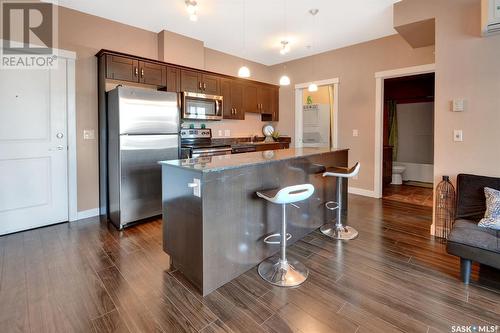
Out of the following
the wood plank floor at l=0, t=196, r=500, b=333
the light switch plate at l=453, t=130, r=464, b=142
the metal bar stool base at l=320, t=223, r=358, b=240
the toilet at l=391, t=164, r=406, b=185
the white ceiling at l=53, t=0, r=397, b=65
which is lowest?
the wood plank floor at l=0, t=196, r=500, b=333

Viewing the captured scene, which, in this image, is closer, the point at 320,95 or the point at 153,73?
the point at 153,73

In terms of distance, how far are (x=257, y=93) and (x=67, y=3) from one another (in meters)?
3.59

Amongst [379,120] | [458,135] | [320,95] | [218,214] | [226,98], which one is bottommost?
[218,214]

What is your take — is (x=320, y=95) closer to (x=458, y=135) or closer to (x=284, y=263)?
(x=458, y=135)

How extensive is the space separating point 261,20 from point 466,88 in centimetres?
Result: 282

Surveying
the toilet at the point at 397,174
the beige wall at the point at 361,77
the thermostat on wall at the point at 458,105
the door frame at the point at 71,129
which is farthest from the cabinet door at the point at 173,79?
the toilet at the point at 397,174

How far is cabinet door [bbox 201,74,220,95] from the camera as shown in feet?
15.4

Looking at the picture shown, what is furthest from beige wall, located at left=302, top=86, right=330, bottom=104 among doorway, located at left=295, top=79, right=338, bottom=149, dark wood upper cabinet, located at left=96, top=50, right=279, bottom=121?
dark wood upper cabinet, located at left=96, top=50, right=279, bottom=121

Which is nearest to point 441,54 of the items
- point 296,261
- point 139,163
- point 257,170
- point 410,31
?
point 410,31

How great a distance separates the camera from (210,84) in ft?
15.8

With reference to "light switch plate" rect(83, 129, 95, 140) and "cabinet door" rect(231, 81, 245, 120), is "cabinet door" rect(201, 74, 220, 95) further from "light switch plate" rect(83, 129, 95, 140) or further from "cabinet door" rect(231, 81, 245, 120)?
"light switch plate" rect(83, 129, 95, 140)

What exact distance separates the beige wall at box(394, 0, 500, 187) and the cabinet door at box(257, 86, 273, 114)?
11.2ft

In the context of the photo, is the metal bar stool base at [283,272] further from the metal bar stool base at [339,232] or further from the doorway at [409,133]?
the doorway at [409,133]

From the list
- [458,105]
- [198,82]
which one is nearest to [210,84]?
[198,82]
